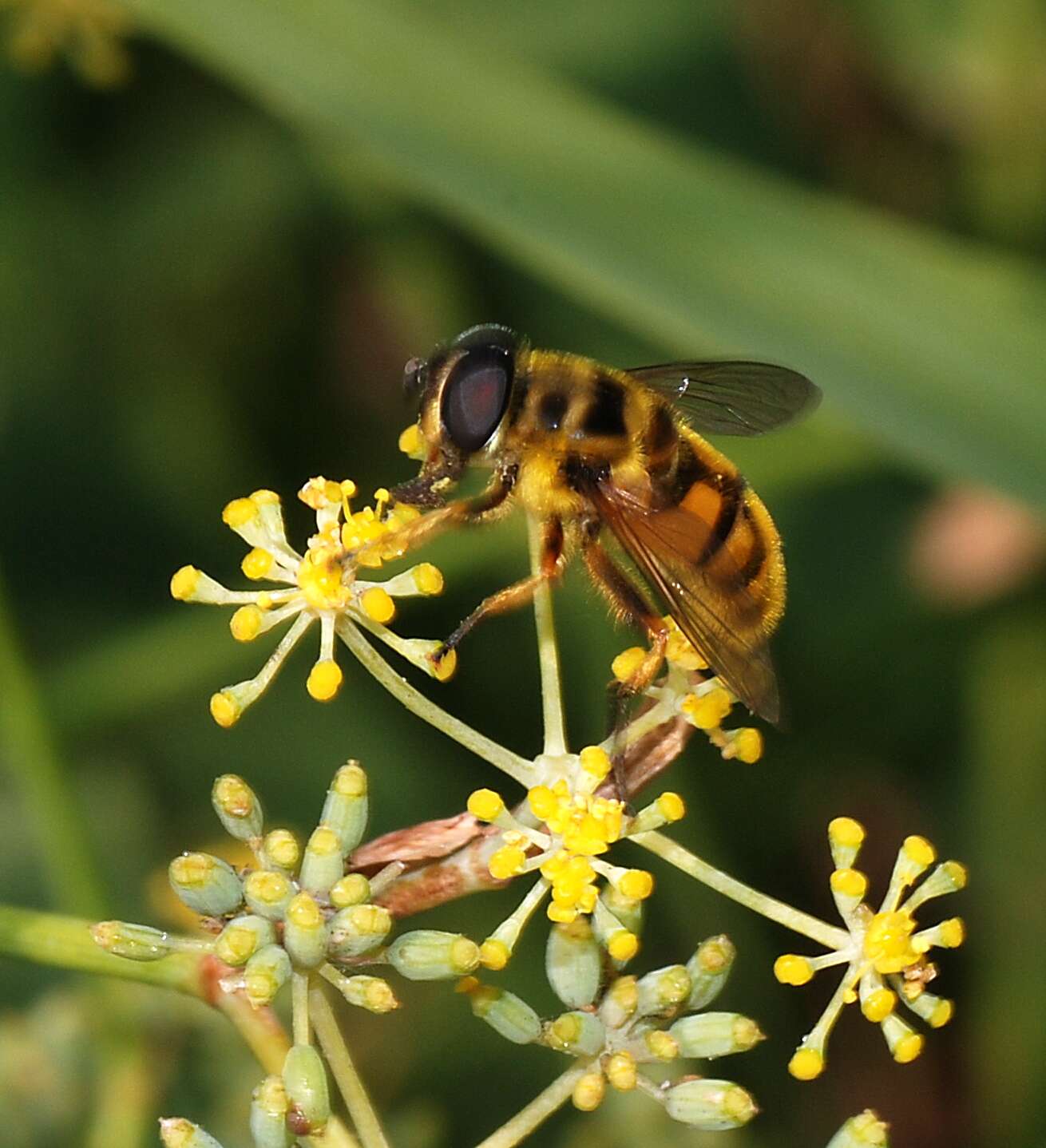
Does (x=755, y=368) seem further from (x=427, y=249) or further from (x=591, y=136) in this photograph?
(x=427, y=249)

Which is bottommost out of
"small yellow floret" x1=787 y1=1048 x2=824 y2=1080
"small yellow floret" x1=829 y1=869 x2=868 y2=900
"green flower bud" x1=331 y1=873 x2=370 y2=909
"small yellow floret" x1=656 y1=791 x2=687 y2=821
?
"small yellow floret" x1=787 y1=1048 x2=824 y2=1080

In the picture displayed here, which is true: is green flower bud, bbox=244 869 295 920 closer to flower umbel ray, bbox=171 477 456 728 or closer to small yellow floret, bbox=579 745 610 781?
flower umbel ray, bbox=171 477 456 728

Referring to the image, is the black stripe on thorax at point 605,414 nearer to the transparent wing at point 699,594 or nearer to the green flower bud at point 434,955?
the transparent wing at point 699,594

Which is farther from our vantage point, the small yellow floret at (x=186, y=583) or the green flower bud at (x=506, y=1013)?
the small yellow floret at (x=186, y=583)

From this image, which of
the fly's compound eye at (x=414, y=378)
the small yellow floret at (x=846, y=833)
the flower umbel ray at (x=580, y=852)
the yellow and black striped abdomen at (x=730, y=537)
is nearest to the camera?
the flower umbel ray at (x=580, y=852)

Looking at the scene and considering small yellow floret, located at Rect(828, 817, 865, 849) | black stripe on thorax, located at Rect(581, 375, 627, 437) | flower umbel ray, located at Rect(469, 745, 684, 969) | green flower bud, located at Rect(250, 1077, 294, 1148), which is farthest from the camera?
black stripe on thorax, located at Rect(581, 375, 627, 437)

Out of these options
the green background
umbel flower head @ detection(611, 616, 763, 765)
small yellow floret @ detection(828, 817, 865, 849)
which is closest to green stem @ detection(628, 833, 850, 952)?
small yellow floret @ detection(828, 817, 865, 849)

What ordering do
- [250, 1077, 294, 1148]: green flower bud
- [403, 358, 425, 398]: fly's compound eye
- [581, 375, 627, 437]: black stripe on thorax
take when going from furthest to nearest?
[403, 358, 425, 398]: fly's compound eye < [581, 375, 627, 437]: black stripe on thorax < [250, 1077, 294, 1148]: green flower bud

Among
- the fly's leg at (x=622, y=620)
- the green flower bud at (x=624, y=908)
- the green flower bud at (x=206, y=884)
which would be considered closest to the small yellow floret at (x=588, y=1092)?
the green flower bud at (x=624, y=908)
